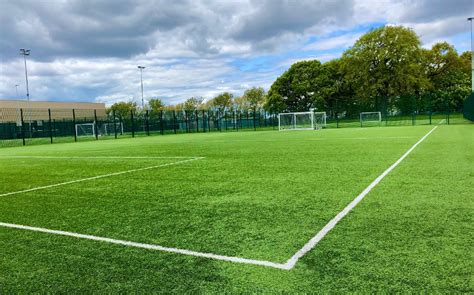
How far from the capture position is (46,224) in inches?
166

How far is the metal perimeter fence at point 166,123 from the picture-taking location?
113 feet

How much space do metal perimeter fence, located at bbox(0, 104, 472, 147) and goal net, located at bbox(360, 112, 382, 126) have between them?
10 centimetres

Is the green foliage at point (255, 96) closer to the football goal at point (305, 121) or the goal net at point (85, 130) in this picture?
the football goal at point (305, 121)

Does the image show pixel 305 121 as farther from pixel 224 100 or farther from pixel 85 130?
pixel 224 100

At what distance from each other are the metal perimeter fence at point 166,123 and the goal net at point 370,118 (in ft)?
0.32

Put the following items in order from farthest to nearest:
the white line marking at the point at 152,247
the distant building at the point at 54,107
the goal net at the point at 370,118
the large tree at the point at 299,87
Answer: the distant building at the point at 54,107
the large tree at the point at 299,87
the goal net at the point at 370,118
the white line marking at the point at 152,247

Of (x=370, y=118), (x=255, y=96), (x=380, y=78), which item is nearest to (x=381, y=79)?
(x=380, y=78)

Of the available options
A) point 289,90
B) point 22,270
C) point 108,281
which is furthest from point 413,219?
point 289,90

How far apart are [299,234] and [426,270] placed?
1152mm

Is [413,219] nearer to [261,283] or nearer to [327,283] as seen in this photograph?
[327,283]

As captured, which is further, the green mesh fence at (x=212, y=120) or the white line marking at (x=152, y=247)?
the green mesh fence at (x=212, y=120)

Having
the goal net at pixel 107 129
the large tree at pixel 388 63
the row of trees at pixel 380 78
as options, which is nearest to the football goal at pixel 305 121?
the row of trees at pixel 380 78

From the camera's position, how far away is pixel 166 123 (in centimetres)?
3966

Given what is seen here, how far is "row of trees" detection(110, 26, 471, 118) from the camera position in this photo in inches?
1531
